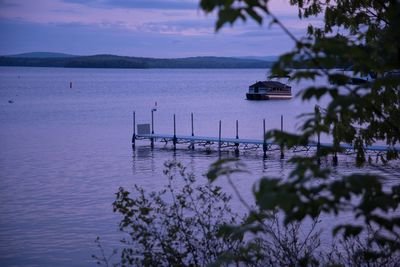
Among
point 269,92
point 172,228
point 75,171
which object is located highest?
point 172,228

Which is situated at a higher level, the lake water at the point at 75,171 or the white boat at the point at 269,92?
the white boat at the point at 269,92

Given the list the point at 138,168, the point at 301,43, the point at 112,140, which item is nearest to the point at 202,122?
the point at 112,140

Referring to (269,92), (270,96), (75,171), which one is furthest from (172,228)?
(270,96)

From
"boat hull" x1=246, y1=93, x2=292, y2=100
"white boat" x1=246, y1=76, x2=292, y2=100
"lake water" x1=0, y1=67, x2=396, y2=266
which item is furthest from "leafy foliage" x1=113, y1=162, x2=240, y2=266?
"boat hull" x1=246, y1=93, x2=292, y2=100

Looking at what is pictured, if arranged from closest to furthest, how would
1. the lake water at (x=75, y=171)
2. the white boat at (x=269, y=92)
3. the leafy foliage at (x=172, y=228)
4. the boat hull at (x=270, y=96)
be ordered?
the leafy foliage at (x=172, y=228)
the lake water at (x=75, y=171)
the white boat at (x=269, y=92)
the boat hull at (x=270, y=96)

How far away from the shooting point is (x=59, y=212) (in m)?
23.8

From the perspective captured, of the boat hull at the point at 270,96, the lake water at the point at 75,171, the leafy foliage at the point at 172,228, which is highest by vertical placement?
the leafy foliage at the point at 172,228

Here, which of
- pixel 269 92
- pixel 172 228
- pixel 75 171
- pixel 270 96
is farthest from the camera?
pixel 270 96

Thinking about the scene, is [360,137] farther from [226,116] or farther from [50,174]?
[226,116]

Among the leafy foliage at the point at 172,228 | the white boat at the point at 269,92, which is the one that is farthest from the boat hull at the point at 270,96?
the leafy foliage at the point at 172,228

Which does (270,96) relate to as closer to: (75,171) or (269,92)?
(269,92)

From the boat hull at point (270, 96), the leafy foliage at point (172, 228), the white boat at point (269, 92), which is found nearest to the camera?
the leafy foliage at point (172, 228)

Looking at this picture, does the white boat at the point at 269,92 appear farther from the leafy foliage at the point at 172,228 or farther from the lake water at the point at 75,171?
the leafy foliage at the point at 172,228

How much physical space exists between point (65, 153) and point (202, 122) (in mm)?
26875
